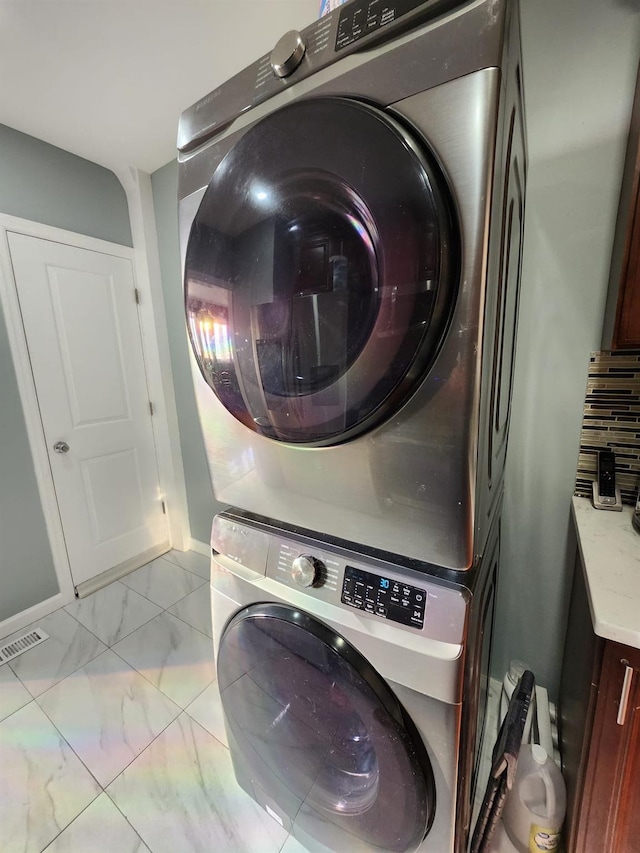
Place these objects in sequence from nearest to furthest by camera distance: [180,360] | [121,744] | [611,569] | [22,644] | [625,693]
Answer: [625,693], [611,569], [121,744], [22,644], [180,360]

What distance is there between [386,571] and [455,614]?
0.13 m

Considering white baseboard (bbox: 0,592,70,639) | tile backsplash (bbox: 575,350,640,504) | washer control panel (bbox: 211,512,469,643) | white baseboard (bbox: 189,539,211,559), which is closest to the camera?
washer control panel (bbox: 211,512,469,643)

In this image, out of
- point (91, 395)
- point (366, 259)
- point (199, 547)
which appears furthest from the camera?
point (199, 547)

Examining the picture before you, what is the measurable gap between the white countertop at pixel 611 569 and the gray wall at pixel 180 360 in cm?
193

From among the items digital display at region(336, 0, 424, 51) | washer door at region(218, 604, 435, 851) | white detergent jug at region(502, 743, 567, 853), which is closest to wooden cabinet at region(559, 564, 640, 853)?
white detergent jug at region(502, 743, 567, 853)

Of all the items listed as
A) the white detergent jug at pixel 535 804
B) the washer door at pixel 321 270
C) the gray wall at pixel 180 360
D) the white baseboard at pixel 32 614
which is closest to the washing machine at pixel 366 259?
the washer door at pixel 321 270

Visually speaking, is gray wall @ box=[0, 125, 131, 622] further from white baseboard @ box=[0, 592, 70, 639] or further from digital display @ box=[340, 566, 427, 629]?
digital display @ box=[340, 566, 427, 629]

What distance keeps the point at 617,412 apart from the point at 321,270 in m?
1.02

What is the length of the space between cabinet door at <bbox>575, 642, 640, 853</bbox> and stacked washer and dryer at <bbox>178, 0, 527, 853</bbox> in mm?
256

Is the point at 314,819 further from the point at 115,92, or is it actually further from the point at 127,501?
the point at 115,92

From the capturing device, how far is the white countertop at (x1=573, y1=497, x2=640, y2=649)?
616 millimetres

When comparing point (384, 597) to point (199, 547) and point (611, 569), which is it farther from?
point (199, 547)

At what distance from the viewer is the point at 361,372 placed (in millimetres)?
550

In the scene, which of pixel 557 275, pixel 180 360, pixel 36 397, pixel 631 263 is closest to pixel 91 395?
pixel 36 397
